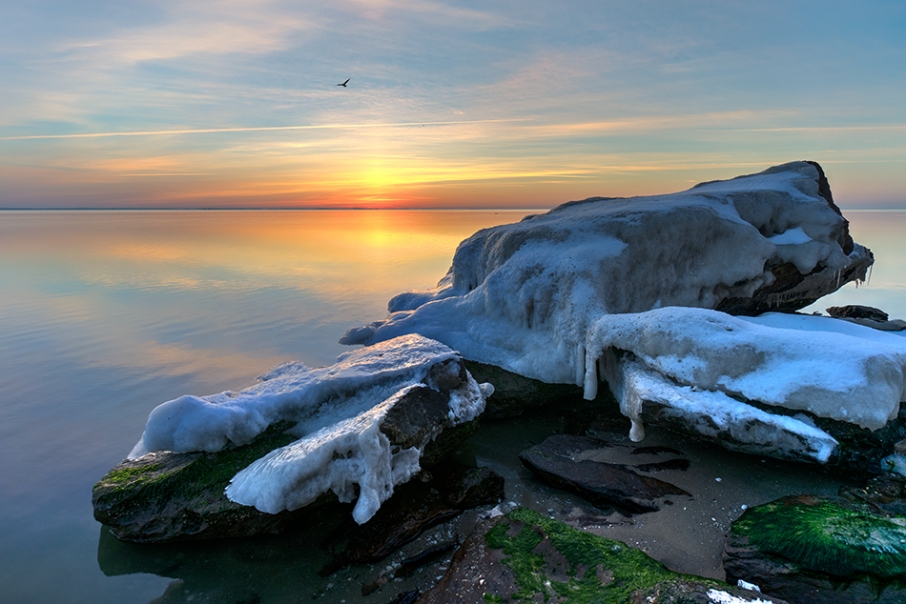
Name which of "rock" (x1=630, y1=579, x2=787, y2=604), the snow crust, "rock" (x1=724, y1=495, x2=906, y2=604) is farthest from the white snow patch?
the snow crust

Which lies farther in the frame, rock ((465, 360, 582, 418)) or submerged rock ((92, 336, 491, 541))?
rock ((465, 360, 582, 418))

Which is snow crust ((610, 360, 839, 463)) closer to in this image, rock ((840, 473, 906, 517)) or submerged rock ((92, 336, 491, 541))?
rock ((840, 473, 906, 517))

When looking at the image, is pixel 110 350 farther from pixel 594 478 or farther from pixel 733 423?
pixel 733 423

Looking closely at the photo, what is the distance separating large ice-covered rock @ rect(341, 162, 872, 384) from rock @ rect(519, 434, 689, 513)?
1869 mm

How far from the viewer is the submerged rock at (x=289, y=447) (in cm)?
572

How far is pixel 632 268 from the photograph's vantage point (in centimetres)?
1054

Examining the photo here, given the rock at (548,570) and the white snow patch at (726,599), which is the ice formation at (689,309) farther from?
the white snow patch at (726,599)

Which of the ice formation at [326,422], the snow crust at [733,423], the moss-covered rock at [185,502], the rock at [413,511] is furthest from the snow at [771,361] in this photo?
the moss-covered rock at [185,502]

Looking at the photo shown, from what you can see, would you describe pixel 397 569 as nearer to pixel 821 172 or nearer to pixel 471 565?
pixel 471 565

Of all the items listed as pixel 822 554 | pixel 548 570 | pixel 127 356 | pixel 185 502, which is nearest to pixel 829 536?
pixel 822 554

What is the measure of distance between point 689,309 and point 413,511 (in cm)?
506

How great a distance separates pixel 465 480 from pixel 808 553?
3.85 meters

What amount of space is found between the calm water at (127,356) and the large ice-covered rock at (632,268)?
5019 millimetres

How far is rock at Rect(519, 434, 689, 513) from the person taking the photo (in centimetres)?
632
